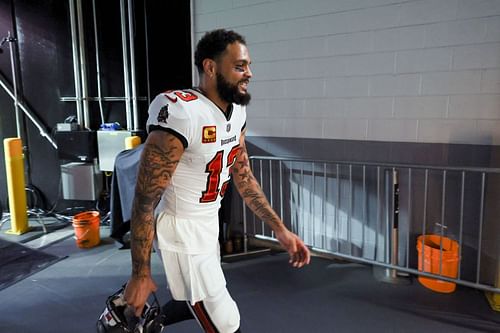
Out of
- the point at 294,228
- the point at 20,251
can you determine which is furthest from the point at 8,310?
the point at 294,228

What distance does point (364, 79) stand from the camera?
3525 mm

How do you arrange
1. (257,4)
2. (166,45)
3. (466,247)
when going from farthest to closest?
(166,45) < (257,4) < (466,247)

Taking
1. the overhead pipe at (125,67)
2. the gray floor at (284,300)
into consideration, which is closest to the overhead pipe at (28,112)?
the overhead pipe at (125,67)

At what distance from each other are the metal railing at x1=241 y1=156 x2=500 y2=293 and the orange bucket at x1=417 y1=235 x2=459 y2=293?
5cm

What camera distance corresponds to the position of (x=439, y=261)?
10.1 feet

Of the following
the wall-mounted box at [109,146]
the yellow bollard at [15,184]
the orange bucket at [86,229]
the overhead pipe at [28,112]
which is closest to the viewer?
the orange bucket at [86,229]

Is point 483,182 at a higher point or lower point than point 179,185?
lower

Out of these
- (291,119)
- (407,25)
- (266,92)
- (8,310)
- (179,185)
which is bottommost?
(8,310)

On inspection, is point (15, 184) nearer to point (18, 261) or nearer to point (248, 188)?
point (18, 261)

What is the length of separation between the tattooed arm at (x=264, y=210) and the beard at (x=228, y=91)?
13.3 inches

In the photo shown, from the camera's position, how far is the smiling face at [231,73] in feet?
5.26

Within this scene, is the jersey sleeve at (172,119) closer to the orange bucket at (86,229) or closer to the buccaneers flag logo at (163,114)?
the buccaneers flag logo at (163,114)

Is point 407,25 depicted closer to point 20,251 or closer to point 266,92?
point 266,92

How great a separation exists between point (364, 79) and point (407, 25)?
58 cm
